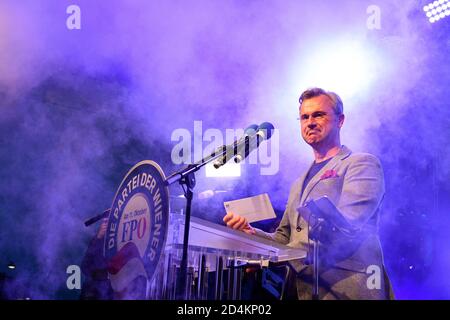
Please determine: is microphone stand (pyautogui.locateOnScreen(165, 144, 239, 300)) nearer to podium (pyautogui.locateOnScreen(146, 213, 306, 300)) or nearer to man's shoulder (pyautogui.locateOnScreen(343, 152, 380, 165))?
podium (pyautogui.locateOnScreen(146, 213, 306, 300))

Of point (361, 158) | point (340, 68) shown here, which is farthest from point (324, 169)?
point (340, 68)

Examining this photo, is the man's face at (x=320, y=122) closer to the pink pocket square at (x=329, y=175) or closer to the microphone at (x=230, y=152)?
the pink pocket square at (x=329, y=175)

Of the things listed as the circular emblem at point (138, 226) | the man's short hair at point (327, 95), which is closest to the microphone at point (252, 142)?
the circular emblem at point (138, 226)

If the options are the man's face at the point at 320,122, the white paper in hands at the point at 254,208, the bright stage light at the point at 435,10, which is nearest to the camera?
the white paper in hands at the point at 254,208

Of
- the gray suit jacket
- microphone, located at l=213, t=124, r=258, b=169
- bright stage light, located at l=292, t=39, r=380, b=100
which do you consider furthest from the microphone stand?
bright stage light, located at l=292, t=39, r=380, b=100

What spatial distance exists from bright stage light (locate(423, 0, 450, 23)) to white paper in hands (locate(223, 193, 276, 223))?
2.00m

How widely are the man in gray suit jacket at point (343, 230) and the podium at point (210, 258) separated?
25cm

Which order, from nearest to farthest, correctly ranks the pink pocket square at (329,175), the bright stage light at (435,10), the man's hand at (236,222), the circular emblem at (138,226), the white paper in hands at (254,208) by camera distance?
the circular emblem at (138,226), the man's hand at (236,222), the white paper in hands at (254,208), the pink pocket square at (329,175), the bright stage light at (435,10)

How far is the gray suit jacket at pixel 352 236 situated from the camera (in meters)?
2.61

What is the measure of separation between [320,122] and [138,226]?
1.34m

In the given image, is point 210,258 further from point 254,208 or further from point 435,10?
point 435,10

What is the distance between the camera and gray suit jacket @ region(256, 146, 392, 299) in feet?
8.55

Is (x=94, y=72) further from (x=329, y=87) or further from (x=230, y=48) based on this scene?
(x=329, y=87)

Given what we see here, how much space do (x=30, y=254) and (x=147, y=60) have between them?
2.03 metres
